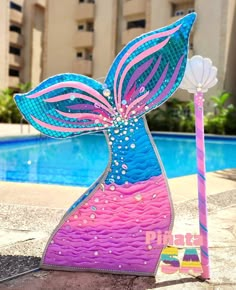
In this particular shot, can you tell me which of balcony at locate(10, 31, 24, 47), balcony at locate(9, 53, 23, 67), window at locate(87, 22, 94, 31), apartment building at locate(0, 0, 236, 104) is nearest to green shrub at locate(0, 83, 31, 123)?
apartment building at locate(0, 0, 236, 104)

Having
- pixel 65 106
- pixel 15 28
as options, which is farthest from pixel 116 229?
pixel 15 28

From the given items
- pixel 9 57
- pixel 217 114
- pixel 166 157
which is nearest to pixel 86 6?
pixel 9 57

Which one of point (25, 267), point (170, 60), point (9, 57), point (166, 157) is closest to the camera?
point (170, 60)

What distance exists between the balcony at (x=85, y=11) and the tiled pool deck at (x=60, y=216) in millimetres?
24084

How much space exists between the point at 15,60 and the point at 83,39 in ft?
24.9

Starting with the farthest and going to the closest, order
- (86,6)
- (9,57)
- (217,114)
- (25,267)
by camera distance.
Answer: (9,57), (86,6), (217,114), (25,267)

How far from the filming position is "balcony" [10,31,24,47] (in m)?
33.6

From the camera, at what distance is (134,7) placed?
2748 centimetres

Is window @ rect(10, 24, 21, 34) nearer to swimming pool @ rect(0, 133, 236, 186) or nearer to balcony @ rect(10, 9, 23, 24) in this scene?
balcony @ rect(10, 9, 23, 24)

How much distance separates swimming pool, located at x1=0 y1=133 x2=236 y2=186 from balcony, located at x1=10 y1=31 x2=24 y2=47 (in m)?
16.7

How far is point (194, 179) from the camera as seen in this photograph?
8.08 metres

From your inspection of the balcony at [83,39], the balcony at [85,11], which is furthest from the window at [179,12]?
the balcony at [85,11]

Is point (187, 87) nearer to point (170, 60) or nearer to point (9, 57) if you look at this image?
point (170, 60)

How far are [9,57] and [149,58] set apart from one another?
1268 inches
